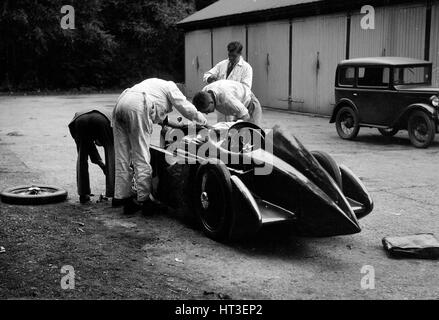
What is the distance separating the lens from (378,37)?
57.5ft

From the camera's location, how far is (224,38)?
25781 millimetres

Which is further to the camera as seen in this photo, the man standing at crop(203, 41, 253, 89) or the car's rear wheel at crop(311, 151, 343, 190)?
the man standing at crop(203, 41, 253, 89)

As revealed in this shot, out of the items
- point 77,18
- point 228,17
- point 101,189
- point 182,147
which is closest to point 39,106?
point 228,17

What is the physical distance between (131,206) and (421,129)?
7400 millimetres

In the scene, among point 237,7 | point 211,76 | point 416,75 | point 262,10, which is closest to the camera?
point 211,76

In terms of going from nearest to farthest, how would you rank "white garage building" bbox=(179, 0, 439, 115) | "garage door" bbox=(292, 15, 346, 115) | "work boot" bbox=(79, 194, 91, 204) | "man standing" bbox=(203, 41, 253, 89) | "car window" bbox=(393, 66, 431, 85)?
"work boot" bbox=(79, 194, 91, 204), "man standing" bbox=(203, 41, 253, 89), "car window" bbox=(393, 66, 431, 85), "white garage building" bbox=(179, 0, 439, 115), "garage door" bbox=(292, 15, 346, 115)

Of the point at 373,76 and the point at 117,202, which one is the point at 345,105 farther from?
the point at 117,202

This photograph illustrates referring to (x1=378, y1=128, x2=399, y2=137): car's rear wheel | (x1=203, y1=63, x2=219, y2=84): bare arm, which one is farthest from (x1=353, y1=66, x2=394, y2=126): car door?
(x1=203, y1=63, x2=219, y2=84): bare arm

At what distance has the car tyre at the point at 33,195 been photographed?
7.50 metres

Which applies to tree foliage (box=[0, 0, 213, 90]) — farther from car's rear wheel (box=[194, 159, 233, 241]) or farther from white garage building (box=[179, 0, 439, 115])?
car's rear wheel (box=[194, 159, 233, 241])

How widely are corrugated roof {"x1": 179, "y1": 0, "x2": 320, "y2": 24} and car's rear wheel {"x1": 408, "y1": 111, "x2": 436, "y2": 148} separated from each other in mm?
8101

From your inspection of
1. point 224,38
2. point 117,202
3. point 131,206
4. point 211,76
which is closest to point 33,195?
point 117,202

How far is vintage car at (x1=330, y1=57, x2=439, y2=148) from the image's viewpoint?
40.8 feet
